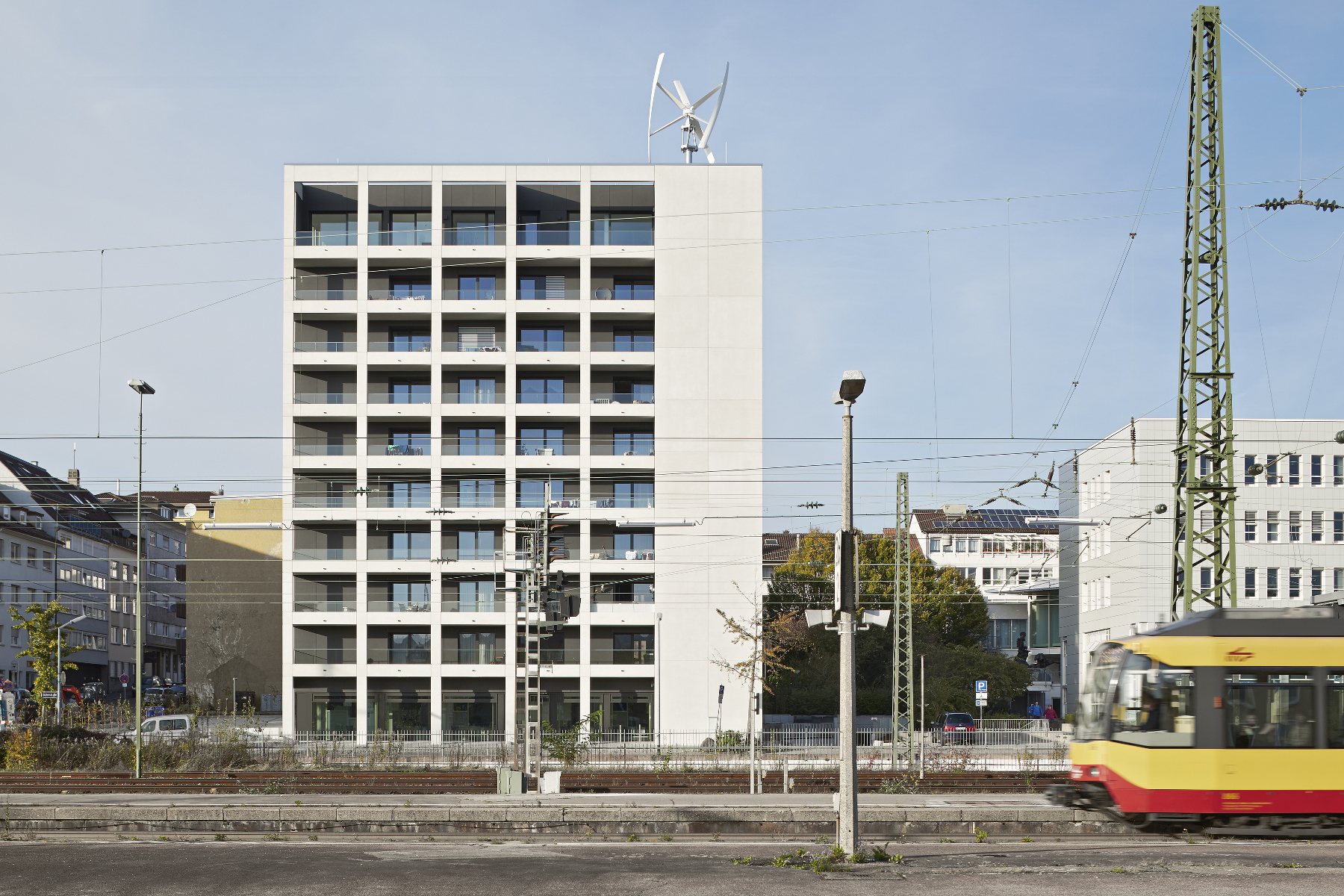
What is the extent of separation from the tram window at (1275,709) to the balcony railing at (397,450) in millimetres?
47627

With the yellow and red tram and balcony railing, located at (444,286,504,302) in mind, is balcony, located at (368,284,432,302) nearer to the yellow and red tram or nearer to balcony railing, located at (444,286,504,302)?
balcony railing, located at (444,286,504,302)

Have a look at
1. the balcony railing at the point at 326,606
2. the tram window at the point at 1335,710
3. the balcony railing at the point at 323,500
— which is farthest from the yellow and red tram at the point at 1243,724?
the balcony railing at the point at 323,500

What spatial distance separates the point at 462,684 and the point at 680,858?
43.7 meters

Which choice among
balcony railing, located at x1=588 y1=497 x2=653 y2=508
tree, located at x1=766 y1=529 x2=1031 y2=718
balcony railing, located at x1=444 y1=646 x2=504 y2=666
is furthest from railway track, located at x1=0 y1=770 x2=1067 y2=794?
tree, located at x1=766 y1=529 x2=1031 y2=718

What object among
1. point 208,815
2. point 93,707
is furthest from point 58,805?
point 93,707

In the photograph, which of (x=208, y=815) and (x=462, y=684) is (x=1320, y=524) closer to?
(x=462, y=684)

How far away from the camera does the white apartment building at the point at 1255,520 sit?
70250mm

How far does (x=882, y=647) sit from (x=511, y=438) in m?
30.2

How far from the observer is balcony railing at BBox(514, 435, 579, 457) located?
203ft

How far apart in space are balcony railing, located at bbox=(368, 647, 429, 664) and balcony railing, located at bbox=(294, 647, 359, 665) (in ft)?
2.68

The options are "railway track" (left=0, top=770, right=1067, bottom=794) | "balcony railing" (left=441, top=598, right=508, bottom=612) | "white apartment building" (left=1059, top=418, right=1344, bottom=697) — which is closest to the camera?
"railway track" (left=0, top=770, right=1067, bottom=794)

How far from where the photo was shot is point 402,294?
6350cm

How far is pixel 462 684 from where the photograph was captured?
61.0m

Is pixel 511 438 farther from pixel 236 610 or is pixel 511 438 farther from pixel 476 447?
pixel 236 610
